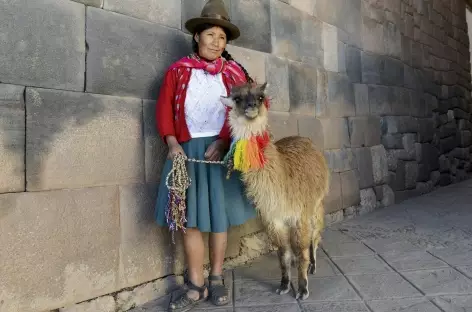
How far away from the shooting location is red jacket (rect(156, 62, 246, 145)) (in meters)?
2.20

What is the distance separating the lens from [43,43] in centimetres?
195

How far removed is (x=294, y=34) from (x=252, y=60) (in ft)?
2.41

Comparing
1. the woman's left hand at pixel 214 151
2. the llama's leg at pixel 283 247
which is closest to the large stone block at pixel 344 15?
the woman's left hand at pixel 214 151

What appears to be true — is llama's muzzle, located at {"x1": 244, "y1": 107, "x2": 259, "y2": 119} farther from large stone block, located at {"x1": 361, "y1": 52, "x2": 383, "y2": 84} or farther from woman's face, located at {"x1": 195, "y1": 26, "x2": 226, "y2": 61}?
large stone block, located at {"x1": 361, "y1": 52, "x2": 383, "y2": 84}

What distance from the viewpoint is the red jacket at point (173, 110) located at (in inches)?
86.7

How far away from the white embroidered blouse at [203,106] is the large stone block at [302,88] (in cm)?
143

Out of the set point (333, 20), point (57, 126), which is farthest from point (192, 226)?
point (333, 20)

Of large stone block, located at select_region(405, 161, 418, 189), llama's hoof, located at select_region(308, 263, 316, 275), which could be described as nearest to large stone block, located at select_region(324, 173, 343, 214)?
llama's hoof, located at select_region(308, 263, 316, 275)

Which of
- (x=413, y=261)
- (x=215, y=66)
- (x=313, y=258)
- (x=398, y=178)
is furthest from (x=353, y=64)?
(x=215, y=66)

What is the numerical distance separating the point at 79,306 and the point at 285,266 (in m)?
1.19

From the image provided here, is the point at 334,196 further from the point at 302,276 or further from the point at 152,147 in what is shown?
the point at 152,147

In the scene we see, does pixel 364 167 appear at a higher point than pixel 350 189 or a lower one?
higher

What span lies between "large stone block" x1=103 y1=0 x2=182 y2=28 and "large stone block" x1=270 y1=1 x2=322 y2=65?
109 centimetres

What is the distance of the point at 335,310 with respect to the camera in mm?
2123
